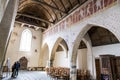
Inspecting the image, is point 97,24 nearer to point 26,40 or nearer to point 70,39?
point 70,39

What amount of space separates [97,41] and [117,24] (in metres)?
3.86

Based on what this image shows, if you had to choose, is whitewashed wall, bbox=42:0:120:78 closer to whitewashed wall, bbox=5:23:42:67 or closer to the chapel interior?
the chapel interior

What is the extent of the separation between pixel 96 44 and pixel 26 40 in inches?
349

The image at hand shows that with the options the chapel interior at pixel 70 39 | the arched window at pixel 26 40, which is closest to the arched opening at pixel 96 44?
the chapel interior at pixel 70 39

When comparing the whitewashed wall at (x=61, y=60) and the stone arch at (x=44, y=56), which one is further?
the stone arch at (x=44, y=56)

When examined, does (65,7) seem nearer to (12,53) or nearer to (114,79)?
(114,79)

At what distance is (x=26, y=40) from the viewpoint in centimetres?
1356

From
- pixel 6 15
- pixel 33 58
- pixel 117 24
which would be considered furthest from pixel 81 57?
pixel 6 15

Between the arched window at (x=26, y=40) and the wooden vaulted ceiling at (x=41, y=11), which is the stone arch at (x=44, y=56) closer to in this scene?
the arched window at (x=26, y=40)

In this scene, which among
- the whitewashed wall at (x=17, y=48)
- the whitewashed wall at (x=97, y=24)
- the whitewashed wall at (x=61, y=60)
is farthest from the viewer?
the whitewashed wall at (x=17, y=48)

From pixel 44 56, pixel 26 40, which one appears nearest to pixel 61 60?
pixel 44 56

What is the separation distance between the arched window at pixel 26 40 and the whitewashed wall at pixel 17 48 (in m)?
0.40

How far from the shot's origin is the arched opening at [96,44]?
7074mm

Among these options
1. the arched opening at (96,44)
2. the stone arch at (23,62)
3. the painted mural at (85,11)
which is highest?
the painted mural at (85,11)
